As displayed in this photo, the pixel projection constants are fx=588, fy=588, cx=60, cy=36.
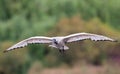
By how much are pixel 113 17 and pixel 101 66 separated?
120 centimetres

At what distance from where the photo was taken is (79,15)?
34.6 feet

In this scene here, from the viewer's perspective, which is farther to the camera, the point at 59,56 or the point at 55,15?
the point at 55,15

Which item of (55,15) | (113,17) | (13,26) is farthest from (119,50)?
(13,26)

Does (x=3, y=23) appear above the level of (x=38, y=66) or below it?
above

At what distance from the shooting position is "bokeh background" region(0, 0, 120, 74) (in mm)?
9648

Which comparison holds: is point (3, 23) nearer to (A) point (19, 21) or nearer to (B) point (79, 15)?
(A) point (19, 21)

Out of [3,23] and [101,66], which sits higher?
[3,23]

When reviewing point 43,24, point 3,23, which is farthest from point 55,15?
Answer: point 3,23

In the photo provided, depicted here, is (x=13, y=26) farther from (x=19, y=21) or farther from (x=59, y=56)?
(x=59, y=56)

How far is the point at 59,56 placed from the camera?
9.73m

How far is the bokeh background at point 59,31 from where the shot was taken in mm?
9648

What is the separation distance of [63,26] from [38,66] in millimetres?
863

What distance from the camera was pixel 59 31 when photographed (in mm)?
9984

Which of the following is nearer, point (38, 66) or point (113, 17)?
point (38, 66)
